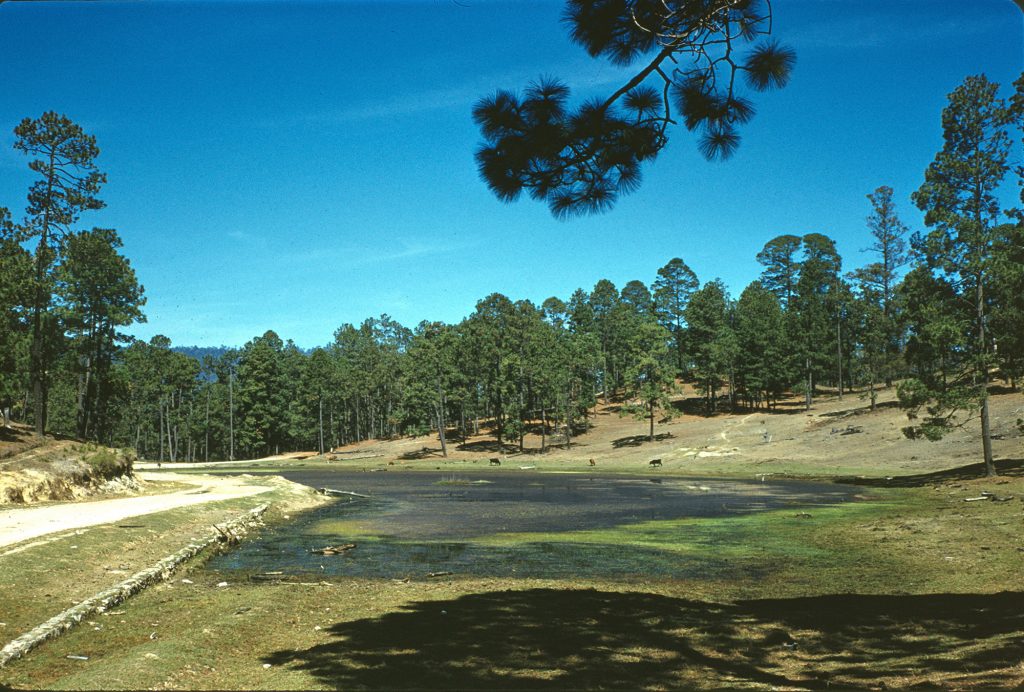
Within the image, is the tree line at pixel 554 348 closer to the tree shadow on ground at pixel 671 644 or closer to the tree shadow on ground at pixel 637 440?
the tree shadow on ground at pixel 637 440

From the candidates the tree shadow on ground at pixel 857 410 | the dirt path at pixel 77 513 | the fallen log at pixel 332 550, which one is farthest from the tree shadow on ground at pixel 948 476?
the dirt path at pixel 77 513

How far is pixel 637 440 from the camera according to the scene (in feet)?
235

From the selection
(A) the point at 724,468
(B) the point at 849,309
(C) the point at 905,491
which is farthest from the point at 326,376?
(C) the point at 905,491

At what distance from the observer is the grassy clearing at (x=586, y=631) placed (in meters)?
7.46

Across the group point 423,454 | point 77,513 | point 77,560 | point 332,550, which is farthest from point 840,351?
point 77,560

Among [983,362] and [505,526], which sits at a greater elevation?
[983,362]

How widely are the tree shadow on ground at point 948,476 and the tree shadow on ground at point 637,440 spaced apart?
3168cm

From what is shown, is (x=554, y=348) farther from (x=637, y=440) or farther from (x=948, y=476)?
(x=948, y=476)

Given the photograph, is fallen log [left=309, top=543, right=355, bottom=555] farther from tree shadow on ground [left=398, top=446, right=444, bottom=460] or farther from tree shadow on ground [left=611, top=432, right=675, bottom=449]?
tree shadow on ground [left=398, top=446, right=444, bottom=460]

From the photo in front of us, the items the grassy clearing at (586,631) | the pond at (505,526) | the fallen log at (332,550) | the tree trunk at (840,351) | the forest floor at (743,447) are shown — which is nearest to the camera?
the grassy clearing at (586,631)

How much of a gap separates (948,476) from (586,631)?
32.8 m

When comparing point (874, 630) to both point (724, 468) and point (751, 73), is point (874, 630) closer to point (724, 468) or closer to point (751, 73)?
point (751, 73)

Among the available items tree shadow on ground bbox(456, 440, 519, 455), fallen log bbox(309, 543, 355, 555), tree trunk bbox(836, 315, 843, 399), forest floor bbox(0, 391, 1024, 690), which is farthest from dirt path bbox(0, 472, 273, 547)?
tree trunk bbox(836, 315, 843, 399)

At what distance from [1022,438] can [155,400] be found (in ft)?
353
